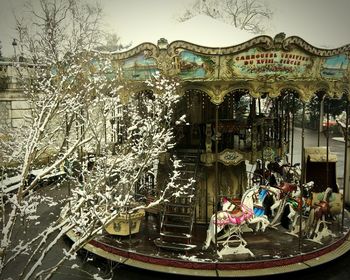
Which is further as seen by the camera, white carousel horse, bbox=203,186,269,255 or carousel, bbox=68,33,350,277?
white carousel horse, bbox=203,186,269,255

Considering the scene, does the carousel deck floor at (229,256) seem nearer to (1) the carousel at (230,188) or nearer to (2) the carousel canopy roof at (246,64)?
(1) the carousel at (230,188)

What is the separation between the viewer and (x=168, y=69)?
791cm

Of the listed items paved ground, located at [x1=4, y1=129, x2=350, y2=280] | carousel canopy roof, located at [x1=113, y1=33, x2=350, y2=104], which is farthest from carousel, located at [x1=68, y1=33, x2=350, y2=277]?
paved ground, located at [x1=4, y1=129, x2=350, y2=280]

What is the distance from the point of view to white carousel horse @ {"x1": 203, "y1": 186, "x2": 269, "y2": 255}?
851 centimetres

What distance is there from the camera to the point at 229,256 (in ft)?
27.2

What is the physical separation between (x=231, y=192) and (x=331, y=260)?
3187 millimetres

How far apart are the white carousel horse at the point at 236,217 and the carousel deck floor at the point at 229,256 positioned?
31cm

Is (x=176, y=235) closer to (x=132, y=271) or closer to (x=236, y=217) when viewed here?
(x=132, y=271)

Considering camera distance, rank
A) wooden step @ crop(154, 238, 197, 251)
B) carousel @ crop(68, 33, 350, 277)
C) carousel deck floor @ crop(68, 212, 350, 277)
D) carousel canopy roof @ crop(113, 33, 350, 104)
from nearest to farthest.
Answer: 1. carousel canopy roof @ crop(113, 33, 350, 104)
2. carousel @ crop(68, 33, 350, 277)
3. carousel deck floor @ crop(68, 212, 350, 277)
4. wooden step @ crop(154, 238, 197, 251)

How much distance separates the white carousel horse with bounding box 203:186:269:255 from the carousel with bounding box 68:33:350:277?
0.9 inches

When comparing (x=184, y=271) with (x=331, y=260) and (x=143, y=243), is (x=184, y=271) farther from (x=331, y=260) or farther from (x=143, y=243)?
(x=331, y=260)

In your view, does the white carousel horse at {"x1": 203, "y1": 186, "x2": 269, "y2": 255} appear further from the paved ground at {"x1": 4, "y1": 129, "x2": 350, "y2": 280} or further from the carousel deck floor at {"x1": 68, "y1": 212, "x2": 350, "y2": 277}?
the paved ground at {"x1": 4, "y1": 129, "x2": 350, "y2": 280}

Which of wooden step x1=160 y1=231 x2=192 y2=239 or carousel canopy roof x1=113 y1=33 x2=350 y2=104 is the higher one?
carousel canopy roof x1=113 y1=33 x2=350 y2=104

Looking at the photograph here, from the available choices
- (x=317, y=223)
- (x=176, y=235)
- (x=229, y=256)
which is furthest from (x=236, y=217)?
(x=317, y=223)
